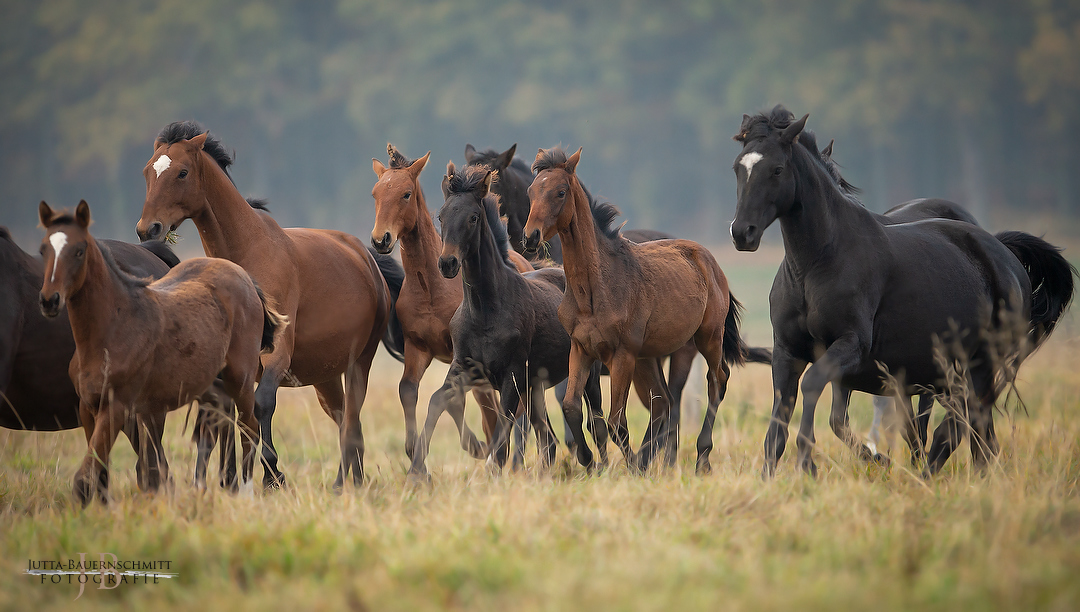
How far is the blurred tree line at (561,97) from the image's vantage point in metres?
46.1

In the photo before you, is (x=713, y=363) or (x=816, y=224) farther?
(x=713, y=363)

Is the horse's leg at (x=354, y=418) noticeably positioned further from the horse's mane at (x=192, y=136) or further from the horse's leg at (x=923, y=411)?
the horse's leg at (x=923, y=411)

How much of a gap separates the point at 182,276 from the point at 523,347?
8.11 ft

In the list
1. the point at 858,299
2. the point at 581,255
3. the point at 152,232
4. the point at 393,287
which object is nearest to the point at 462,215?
the point at 581,255

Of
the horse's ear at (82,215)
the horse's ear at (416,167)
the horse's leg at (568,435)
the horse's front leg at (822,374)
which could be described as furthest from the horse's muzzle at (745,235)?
the horse's ear at (82,215)

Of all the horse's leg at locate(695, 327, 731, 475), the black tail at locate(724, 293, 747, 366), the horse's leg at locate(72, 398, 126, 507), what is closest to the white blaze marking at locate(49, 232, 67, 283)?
the horse's leg at locate(72, 398, 126, 507)

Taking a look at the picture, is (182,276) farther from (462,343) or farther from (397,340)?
(397,340)

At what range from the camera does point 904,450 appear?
7105mm

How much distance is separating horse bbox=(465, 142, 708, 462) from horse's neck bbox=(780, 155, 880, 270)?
6.66 feet

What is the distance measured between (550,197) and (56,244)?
10.1 feet

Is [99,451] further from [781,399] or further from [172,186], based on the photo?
[781,399]

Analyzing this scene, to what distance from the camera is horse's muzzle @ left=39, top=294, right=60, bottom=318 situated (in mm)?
4484

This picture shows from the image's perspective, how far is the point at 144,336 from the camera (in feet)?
16.6

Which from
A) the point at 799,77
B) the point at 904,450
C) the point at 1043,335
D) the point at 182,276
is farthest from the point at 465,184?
the point at 799,77
